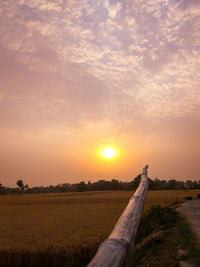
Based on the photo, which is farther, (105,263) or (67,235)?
(67,235)

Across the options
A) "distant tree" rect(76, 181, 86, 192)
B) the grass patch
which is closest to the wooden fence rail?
the grass patch

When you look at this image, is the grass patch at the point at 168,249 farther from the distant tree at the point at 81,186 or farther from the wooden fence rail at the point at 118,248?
the distant tree at the point at 81,186

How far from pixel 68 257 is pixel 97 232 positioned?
2798mm

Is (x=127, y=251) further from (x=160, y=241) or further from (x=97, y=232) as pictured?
(x=97, y=232)

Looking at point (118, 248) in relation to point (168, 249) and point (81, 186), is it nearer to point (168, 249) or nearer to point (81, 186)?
point (168, 249)

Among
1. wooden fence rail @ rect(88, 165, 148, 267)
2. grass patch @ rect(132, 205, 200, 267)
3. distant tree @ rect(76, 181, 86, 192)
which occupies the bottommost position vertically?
distant tree @ rect(76, 181, 86, 192)

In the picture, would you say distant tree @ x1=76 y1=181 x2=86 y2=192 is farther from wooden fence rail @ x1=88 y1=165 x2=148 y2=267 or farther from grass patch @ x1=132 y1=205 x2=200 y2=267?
wooden fence rail @ x1=88 y1=165 x2=148 y2=267

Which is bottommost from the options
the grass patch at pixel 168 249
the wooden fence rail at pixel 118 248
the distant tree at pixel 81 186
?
the distant tree at pixel 81 186

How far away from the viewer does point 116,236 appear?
116 inches

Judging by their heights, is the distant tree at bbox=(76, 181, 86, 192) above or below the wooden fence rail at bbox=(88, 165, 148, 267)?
below

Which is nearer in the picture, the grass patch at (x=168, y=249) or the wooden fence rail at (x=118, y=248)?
the wooden fence rail at (x=118, y=248)

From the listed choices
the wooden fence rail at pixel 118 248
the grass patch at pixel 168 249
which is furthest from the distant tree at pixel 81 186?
the wooden fence rail at pixel 118 248

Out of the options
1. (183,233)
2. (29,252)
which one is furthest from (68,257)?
(183,233)

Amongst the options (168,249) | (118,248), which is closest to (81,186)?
(168,249)
